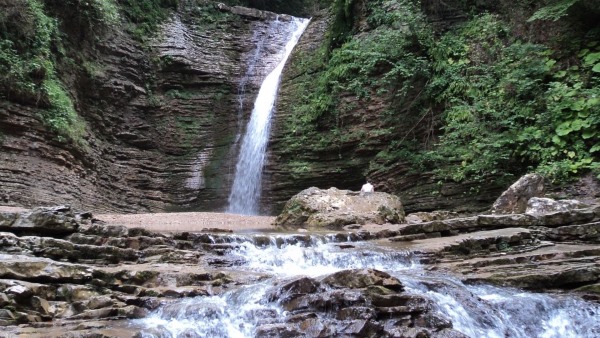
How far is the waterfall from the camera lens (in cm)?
1627

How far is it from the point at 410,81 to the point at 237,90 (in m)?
7.80

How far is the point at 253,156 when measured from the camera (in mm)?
16812

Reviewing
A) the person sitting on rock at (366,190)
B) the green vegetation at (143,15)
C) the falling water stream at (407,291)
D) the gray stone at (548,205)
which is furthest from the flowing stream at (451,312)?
the green vegetation at (143,15)

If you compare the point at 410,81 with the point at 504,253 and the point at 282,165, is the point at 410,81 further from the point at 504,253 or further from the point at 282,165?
the point at 504,253

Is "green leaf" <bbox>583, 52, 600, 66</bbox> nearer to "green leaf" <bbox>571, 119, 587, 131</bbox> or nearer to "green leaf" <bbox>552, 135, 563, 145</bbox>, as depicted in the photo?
"green leaf" <bbox>571, 119, 587, 131</bbox>

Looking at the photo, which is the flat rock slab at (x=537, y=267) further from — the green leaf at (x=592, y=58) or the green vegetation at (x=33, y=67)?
the green vegetation at (x=33, y=67)

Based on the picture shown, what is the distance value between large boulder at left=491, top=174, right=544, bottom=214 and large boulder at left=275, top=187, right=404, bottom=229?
247cm

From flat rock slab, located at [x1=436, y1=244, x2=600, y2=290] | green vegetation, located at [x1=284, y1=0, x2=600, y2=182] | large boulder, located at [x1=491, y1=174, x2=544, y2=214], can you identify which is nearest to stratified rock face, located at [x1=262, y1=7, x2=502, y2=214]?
green vegetation, located at [x1=284, y1=0, x2=600, y2=182]

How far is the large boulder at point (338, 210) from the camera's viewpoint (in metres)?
11.3

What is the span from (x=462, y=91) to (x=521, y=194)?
3.98 m

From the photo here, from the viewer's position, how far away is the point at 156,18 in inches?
786

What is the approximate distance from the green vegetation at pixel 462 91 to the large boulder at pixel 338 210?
1.89 m

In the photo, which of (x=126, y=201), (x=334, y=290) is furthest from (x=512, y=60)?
(x=126, y=201)

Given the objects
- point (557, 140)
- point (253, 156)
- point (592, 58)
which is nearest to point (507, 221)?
point (557, 140)
